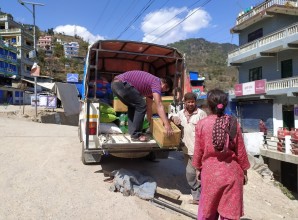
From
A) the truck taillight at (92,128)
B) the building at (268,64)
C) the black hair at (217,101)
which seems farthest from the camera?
the building at (268,64)

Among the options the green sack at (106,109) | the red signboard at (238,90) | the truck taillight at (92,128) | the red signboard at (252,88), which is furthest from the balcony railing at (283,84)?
the truck taillight at (92,128)

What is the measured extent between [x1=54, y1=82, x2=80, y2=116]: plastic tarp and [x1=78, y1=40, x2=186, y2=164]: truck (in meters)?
17.7

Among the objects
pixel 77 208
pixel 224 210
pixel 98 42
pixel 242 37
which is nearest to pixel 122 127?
pixel 98 42

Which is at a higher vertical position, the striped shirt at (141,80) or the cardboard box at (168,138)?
the striped shirt at (141,80)

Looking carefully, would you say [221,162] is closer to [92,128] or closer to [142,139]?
[142,139]

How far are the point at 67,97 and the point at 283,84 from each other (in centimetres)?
1612

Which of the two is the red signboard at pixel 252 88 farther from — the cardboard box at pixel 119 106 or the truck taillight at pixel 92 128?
the truck taillight at pixel 92 128

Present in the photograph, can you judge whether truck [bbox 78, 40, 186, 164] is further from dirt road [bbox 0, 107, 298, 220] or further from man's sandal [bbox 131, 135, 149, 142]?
dirt road [bbox 0, 107, 298, 220]

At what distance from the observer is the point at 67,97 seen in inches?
1035

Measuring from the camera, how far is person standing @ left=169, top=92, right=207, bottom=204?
209 inches

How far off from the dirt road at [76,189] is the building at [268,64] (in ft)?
45.3

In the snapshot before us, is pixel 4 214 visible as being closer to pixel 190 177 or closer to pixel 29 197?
pixel 29 197

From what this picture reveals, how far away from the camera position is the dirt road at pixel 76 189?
480cm

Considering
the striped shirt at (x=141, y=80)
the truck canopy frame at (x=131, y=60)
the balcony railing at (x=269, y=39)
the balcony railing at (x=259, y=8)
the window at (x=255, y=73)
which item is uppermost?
the balcony railing at (x=259, y=8)
